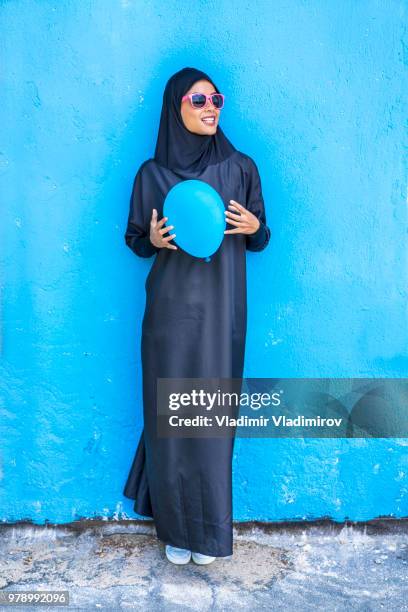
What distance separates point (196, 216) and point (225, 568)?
1.43 metres

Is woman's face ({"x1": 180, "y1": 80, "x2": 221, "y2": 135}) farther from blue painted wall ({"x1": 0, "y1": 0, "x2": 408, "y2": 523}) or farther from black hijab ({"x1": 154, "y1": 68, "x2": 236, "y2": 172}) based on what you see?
blue painted wall ({"x1": 0, "y1": 0, "x2": 408, "y2": 523})

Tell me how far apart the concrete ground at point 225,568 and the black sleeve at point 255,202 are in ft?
4.17

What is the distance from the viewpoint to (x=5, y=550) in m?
2.87

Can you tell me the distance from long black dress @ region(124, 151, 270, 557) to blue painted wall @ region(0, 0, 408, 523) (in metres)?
0.20

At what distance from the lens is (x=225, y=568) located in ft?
8.93

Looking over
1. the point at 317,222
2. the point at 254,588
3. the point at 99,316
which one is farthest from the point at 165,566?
the point at 317,222

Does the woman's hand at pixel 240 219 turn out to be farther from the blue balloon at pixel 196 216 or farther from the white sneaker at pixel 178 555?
the white sneaker at pixel 178 555

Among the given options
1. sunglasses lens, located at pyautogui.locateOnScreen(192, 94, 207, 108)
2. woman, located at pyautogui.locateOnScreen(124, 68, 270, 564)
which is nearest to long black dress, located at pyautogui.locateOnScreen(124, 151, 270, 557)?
woman, located at pyautogui.locateOnScreen(124, 68, 270, 564)

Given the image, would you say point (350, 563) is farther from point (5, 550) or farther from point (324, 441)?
point (5, 550)

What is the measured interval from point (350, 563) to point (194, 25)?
229cm

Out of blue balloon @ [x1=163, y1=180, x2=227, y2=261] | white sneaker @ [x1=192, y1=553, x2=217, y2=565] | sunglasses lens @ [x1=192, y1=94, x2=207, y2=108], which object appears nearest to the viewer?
blue balloon @ [x1=163, y1=180, x2=227, y2=261]

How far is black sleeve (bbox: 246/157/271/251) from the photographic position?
2652 mm

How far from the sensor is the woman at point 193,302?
255cm

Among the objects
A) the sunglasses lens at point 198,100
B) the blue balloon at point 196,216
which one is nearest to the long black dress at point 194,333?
the blue balloon at point 196,216
